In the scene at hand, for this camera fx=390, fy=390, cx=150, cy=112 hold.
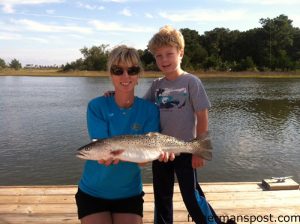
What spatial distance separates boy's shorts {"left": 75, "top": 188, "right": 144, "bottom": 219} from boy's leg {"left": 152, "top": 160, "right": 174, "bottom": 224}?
635 mm

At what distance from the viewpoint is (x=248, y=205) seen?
208 inches

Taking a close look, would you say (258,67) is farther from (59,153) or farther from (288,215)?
(288,215)

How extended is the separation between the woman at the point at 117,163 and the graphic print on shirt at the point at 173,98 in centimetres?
36

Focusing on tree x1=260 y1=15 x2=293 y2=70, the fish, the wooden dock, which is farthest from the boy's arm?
tree x1=260 y1=15 x2=293 y2=70

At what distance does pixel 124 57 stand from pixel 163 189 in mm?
1535

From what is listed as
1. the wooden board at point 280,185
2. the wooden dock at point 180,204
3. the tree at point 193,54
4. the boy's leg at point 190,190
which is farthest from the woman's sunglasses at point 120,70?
the tree at point 193,54

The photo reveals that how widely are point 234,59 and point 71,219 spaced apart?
276ft

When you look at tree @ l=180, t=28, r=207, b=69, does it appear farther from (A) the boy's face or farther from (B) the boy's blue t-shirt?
(B) the boy's blue t-shirt

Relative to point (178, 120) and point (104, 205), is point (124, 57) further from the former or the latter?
point (104, 205)

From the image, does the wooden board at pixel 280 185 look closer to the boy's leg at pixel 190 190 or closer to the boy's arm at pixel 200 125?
the boy's leg at pixel 190 190

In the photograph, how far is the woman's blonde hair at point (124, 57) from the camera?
3688 millimetres

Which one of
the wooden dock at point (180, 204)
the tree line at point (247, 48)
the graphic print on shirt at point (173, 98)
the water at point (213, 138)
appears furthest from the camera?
the tree line at point (247, 48)

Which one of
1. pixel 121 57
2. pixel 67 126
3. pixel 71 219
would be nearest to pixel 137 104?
pixel 121 57

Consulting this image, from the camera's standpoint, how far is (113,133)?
12.0 feet
